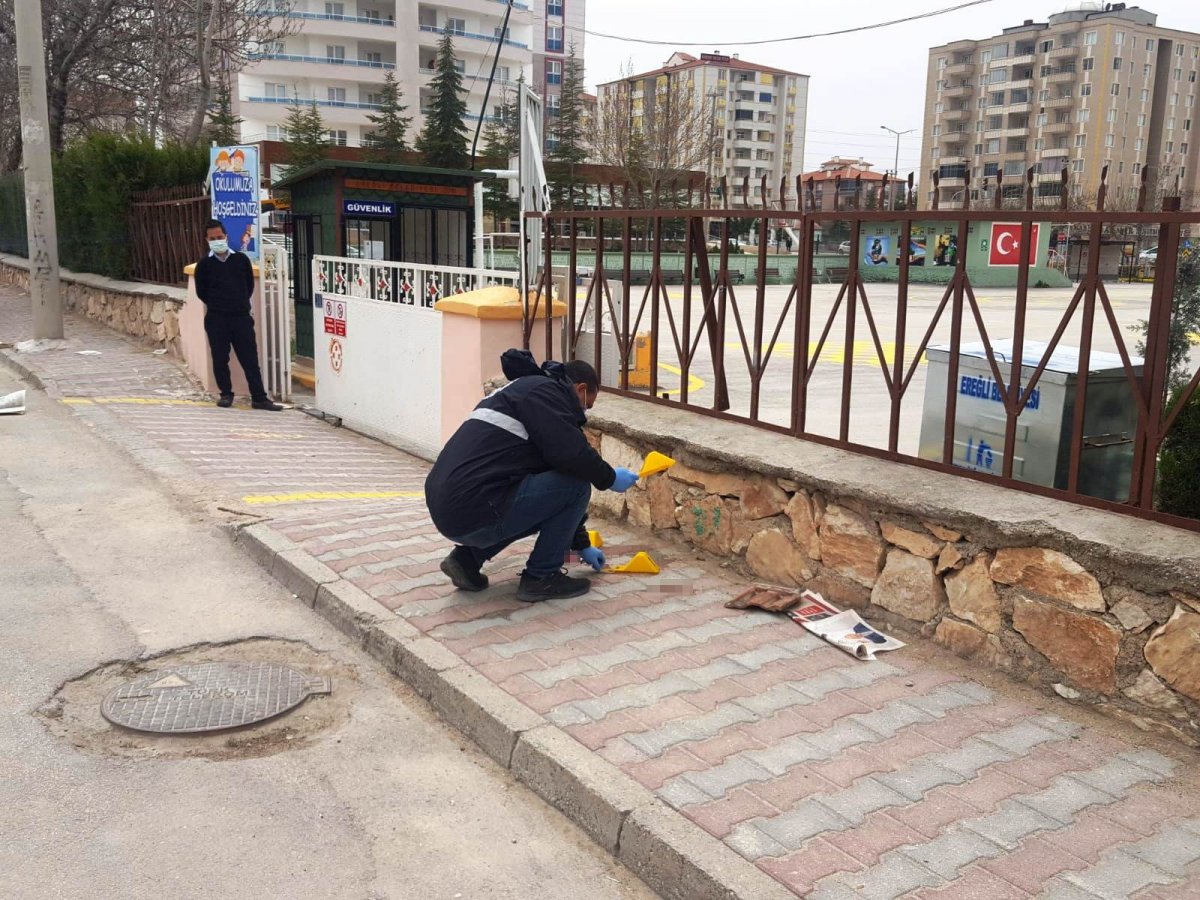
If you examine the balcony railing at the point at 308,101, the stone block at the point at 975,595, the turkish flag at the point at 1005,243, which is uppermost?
the balcony railing at the point at 308,101

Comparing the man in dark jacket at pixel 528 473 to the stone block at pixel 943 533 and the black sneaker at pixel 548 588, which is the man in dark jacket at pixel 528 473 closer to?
the black sneaker at pixel 548 588

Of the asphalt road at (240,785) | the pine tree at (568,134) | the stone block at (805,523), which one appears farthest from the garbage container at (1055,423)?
the pine tree at (568,134)

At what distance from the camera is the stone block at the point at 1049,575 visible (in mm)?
3645

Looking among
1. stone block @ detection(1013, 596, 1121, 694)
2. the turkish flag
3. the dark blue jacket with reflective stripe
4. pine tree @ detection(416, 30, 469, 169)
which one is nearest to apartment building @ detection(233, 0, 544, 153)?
pine tree @ detection(416, 30, 469, 169)

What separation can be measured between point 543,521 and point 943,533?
1720 millimetres

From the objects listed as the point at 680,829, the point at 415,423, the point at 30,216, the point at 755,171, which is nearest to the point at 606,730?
the point at 680,829

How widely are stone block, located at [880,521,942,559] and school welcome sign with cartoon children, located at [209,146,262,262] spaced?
866cm

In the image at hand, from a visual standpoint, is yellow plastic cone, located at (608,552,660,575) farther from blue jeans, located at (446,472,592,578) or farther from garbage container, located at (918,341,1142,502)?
garbage container, located at (918,341,1142,502)

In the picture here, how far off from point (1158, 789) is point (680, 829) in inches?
60.1

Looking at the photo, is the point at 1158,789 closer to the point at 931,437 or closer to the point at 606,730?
the point at 606,730

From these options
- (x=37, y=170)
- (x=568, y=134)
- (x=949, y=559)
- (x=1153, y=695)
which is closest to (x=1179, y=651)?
(x=1153, y=695)

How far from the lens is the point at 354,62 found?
7238cm

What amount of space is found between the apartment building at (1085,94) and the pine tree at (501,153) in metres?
39.7

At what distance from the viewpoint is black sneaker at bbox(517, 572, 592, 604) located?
4785mm
